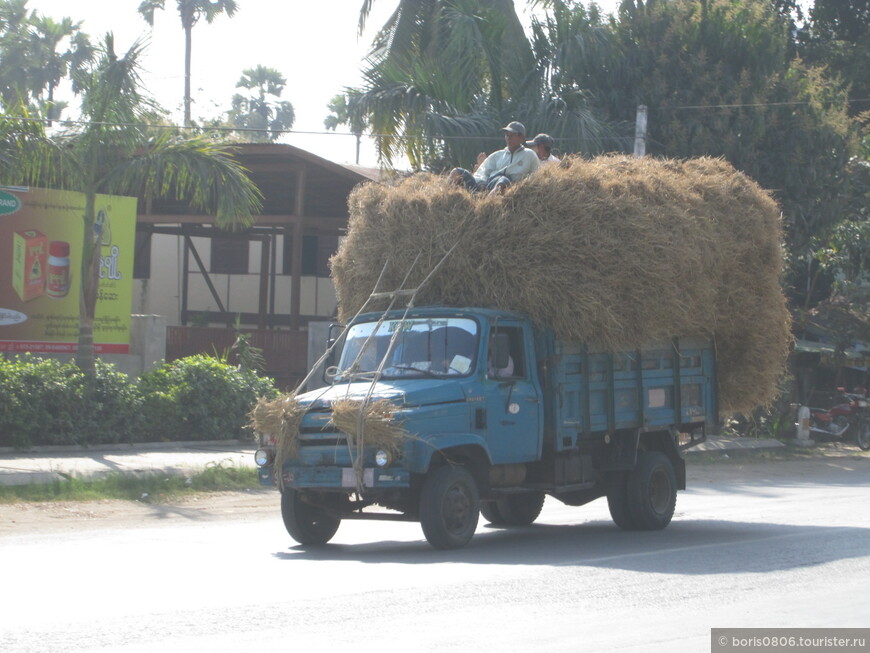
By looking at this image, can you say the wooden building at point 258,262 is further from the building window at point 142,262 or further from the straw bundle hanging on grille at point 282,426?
the straw bundle hanging on grille at point 282,426

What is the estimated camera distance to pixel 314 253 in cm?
3284

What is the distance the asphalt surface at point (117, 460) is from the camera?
47.4ft

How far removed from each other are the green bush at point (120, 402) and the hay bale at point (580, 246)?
6.55 metres

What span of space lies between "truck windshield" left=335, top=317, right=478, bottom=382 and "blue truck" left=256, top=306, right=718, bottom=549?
1cm

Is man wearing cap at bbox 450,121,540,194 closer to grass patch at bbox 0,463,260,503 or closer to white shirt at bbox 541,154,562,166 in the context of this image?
white shirt at bbox 541,154,562,166

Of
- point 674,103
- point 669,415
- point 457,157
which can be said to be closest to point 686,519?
point 669,415

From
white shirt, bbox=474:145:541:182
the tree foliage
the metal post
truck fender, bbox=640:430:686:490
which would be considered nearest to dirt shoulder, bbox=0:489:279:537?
truck fender, bbox=640:430:686:490

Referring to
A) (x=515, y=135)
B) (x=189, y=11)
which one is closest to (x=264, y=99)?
(x=189, y=11)

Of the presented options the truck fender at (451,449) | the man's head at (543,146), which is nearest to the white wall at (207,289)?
the man's head at (543,146)

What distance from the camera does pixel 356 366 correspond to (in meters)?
10.7

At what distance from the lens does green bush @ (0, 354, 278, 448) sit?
53.6ft

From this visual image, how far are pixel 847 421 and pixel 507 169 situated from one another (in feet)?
57.4

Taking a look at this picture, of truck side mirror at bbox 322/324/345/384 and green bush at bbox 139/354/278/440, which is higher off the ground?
truck side mirror at bbox 322/324/345/384

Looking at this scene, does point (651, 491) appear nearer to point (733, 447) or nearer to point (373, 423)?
point (373, 423)
